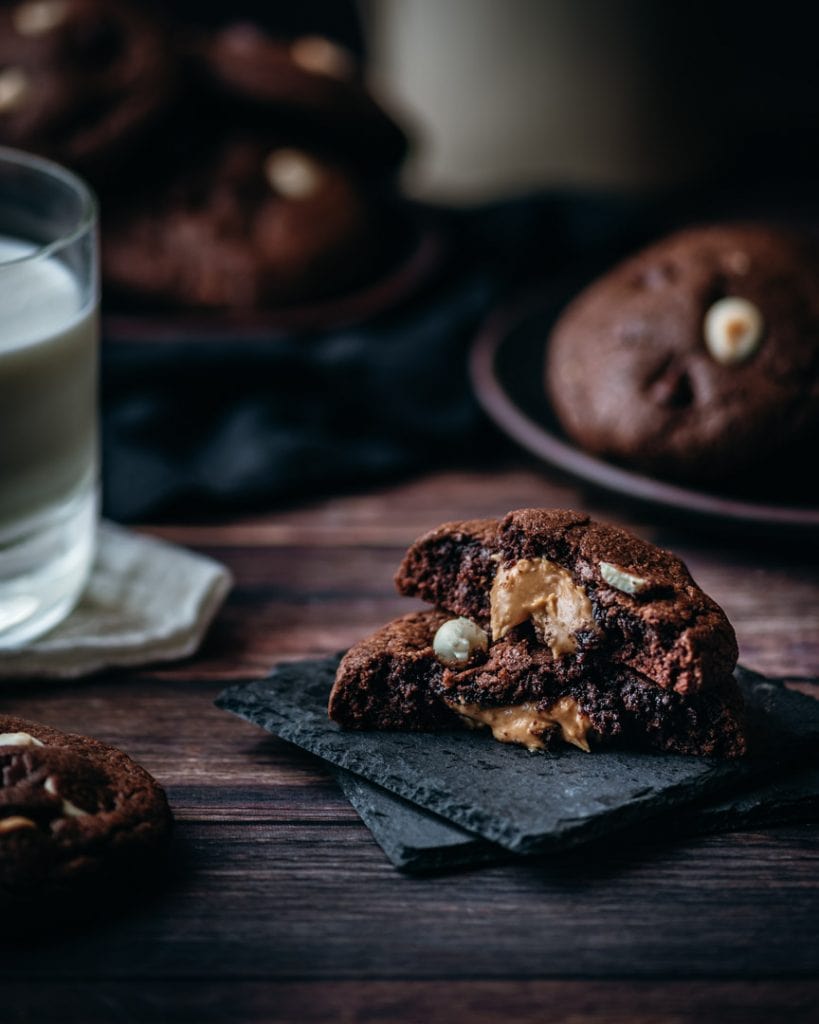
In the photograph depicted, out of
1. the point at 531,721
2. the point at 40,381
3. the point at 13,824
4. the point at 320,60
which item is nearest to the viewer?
the point at 13,824

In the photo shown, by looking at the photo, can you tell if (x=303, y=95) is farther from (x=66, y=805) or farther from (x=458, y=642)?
(x=66, y=805)

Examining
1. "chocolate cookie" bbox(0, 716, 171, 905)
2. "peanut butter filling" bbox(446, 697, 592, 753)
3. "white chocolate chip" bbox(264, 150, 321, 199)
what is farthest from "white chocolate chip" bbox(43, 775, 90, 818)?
"white chocolate chip" bbox(264, 150, 321, 199)

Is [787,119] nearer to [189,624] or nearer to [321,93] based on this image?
[321,93]

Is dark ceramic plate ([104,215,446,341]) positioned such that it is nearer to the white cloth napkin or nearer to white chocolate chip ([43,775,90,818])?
the white cloth napkin

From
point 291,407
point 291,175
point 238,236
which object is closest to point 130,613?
point 291,407

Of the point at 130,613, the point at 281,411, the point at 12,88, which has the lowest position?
the point at 130,613

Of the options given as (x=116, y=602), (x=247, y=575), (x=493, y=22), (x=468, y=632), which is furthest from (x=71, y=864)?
(x=493, y=22)
